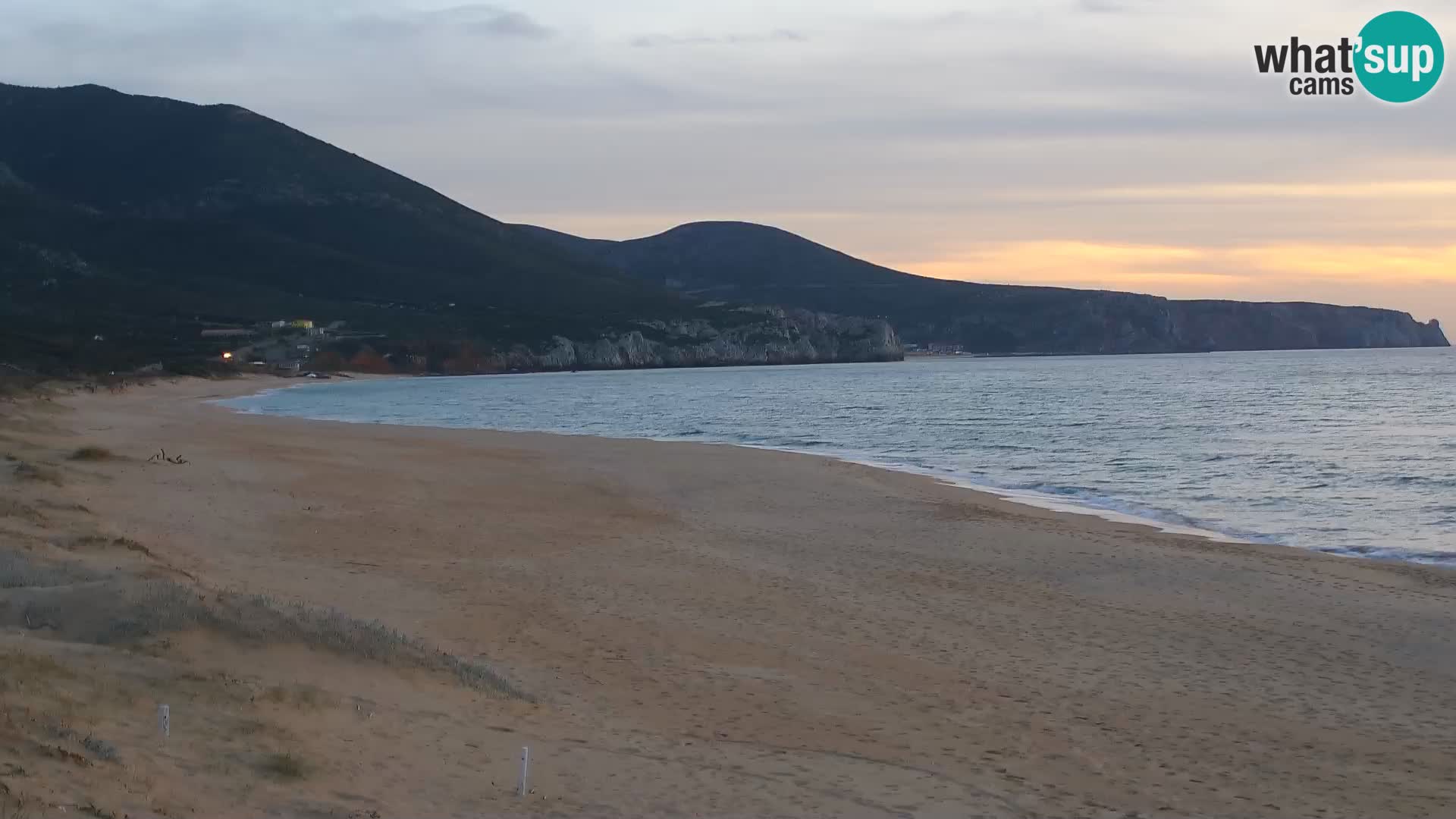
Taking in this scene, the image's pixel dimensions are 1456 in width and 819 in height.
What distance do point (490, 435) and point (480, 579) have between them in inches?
1203

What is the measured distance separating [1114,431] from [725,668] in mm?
39710

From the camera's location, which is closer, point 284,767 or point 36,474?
point 284,767

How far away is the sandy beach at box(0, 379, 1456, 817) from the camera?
792 cm

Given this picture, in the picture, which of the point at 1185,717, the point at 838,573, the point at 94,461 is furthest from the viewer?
the point at 94,461

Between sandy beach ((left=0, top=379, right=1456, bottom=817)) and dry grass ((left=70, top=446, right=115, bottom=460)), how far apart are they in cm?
172

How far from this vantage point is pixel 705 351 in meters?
195

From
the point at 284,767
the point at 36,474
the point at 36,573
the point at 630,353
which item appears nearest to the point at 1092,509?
the point at 36,474

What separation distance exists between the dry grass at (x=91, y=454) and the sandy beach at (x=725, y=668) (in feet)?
5.64

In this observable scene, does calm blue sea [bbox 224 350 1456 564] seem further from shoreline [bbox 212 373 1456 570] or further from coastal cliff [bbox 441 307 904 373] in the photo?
coastal cliff [bbox 441 307 904 373]

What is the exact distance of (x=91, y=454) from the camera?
1000 inches

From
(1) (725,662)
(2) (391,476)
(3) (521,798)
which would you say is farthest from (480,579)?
(2) (391,476)

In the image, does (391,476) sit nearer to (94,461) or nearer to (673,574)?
(94,461)

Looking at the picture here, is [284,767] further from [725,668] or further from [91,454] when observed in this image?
[91,454]

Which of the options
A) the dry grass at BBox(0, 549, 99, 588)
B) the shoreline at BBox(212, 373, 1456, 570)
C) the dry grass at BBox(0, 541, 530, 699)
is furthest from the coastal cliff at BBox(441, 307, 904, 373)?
the dry grass at BBox(0, 541, 530, 699)
